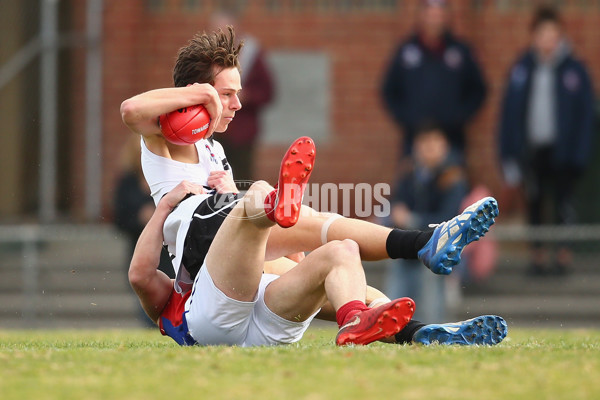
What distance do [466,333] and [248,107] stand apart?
21.5 feet

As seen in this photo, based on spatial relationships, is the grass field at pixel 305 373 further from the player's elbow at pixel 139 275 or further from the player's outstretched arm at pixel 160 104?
the player's outstretched arm at pixel 160 104

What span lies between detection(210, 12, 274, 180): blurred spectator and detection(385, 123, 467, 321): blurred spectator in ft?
5.78

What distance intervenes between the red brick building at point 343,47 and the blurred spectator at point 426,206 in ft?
6.88

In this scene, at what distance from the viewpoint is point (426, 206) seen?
34.1ft

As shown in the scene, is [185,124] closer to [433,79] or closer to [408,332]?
[408,332]

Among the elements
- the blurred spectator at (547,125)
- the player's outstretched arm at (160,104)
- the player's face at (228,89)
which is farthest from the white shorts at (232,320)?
the blurred spectator at (547,125)

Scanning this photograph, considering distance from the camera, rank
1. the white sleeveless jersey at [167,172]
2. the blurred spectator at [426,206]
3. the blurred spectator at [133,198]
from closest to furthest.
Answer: the white sleeveless jersey at [167,172] → the blurred spectator at [133,198] → the blurred spectator at [426,206]

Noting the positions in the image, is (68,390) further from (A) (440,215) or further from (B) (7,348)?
(A) (440,215)

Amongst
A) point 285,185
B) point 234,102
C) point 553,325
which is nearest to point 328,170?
point 553,325

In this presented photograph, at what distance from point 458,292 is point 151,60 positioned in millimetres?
4775

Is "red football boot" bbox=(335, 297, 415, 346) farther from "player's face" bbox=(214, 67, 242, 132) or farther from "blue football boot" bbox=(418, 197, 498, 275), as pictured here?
"player's face" bbox=(214, 67, 242, 132)

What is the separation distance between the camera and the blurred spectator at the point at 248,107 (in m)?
11.3

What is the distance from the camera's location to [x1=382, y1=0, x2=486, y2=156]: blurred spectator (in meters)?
11.1

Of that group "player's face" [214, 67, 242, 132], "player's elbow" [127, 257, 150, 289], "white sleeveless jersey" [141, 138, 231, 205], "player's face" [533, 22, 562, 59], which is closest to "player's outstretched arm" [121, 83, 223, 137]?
"white sleeveless jersey" [141, 138, 231, 205]
